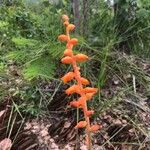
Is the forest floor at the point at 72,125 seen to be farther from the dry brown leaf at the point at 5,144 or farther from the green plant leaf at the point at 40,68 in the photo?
the green plant leaf at the point at 40,68

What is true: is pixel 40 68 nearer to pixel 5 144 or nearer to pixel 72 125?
pixel 72 125

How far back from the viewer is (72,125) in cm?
430

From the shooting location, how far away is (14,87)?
15.3 ft

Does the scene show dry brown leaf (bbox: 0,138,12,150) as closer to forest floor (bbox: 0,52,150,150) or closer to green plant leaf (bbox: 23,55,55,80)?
forest floor (bbox: 0,52,150,150)

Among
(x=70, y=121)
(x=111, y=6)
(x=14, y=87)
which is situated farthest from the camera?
(x=111, y=6)

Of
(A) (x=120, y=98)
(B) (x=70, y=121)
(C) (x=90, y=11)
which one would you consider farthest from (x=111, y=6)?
(B) (x=70, y=121)

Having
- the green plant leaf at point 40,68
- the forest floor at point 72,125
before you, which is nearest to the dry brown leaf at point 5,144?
the forest floor at point 72,125

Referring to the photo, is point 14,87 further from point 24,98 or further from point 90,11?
point 90,11

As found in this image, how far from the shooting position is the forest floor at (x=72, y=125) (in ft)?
13.5

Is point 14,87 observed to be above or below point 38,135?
above

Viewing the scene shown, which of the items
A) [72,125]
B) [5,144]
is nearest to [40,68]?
[72,125]

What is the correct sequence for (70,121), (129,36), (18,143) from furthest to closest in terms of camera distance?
(129,36), (70,121), (18,143)

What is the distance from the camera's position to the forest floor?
4.10 meters

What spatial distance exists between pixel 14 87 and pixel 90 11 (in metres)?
1.76
